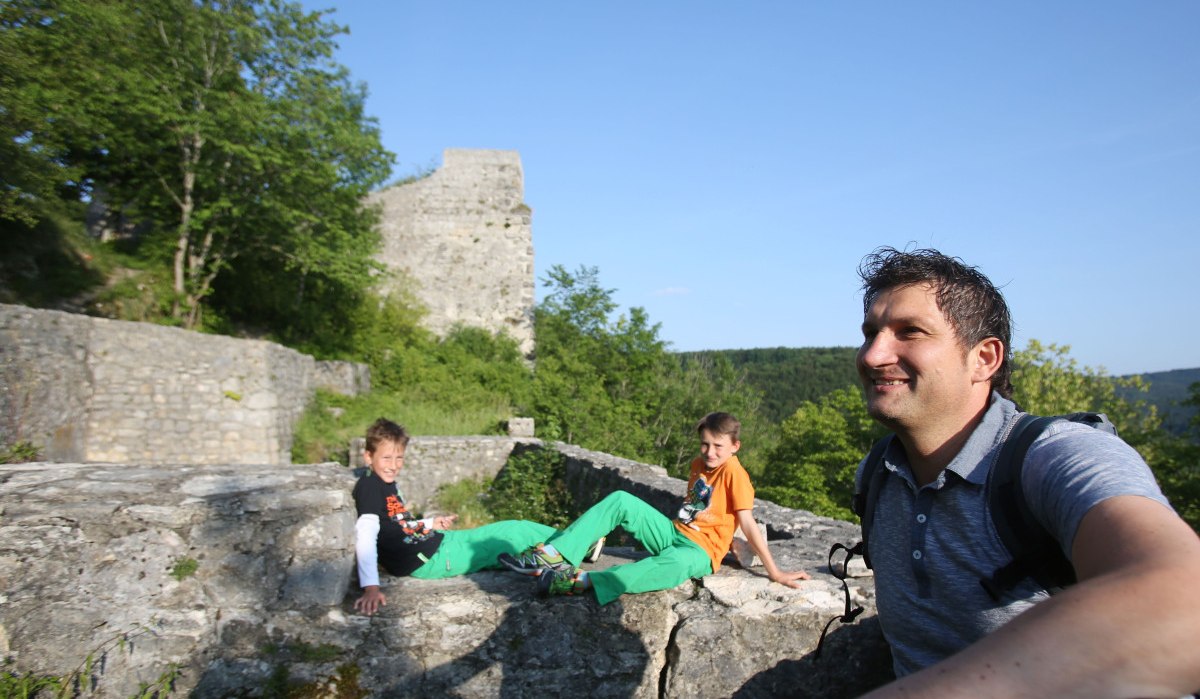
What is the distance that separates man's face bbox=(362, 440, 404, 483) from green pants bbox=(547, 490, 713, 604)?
2.95ft

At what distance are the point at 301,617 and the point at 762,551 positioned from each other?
6.49ft

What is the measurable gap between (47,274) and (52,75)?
3.22 metres

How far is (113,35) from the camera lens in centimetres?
1048

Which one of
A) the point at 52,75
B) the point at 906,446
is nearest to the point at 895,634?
the point at 906,446

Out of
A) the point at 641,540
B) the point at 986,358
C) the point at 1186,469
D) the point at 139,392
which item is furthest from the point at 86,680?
the point at 1186,469

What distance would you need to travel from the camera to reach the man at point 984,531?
2.23ft

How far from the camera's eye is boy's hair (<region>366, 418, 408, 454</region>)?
3428mm

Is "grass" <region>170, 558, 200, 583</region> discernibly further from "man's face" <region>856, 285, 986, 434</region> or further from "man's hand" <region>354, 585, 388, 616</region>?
"man's face" <region>856, 285, 986, 434</region>

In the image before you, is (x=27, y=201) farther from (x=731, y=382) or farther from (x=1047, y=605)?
(x=731, y=382)

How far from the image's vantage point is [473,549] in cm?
328

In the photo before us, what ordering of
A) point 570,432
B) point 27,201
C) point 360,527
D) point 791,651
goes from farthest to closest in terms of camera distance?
point 570,432
point 27,201
point 360,527
point 791,651

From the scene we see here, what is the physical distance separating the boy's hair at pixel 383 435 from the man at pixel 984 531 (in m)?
2.50

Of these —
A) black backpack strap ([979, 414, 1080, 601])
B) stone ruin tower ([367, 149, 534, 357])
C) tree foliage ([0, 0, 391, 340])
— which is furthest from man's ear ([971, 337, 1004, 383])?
stone ruin tower ([367, 149, 534, 357])

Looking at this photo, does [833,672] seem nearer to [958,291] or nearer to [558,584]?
[558,584]
